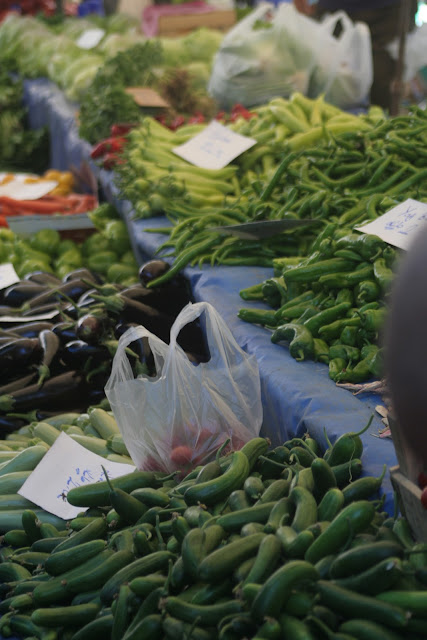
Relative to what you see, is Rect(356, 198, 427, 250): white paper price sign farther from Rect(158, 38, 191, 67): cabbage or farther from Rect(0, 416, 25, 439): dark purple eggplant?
Rect(158, 38, 191, 67): cabbage

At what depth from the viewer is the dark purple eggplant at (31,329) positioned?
2986 mm

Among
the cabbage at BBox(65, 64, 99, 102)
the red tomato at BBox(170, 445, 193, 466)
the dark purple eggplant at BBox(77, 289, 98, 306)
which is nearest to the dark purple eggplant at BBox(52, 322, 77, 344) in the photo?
the dark purple eggplant at BBox(77, 289, 98, 306)

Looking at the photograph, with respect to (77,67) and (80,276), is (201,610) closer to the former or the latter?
(80,276)

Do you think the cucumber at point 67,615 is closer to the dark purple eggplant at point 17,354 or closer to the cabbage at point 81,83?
the dark purple eggplant at point 17,354

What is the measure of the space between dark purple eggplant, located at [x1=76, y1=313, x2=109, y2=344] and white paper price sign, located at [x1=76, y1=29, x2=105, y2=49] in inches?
198

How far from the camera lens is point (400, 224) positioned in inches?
93.7

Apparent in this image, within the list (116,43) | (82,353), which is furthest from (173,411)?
(116,43)

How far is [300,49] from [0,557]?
3996 millimetres

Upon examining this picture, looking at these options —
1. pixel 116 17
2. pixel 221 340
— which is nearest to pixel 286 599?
pixel 221 340

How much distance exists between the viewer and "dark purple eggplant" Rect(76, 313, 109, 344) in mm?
2768

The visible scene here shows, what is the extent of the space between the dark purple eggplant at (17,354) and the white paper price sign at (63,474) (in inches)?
28.7

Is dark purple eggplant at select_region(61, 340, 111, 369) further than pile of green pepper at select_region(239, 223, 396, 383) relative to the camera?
Yes

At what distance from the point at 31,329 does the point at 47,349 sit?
18cm

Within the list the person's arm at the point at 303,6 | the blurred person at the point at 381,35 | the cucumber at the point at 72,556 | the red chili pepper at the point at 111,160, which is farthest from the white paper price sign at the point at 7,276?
the person's arm at the point at 303,6
